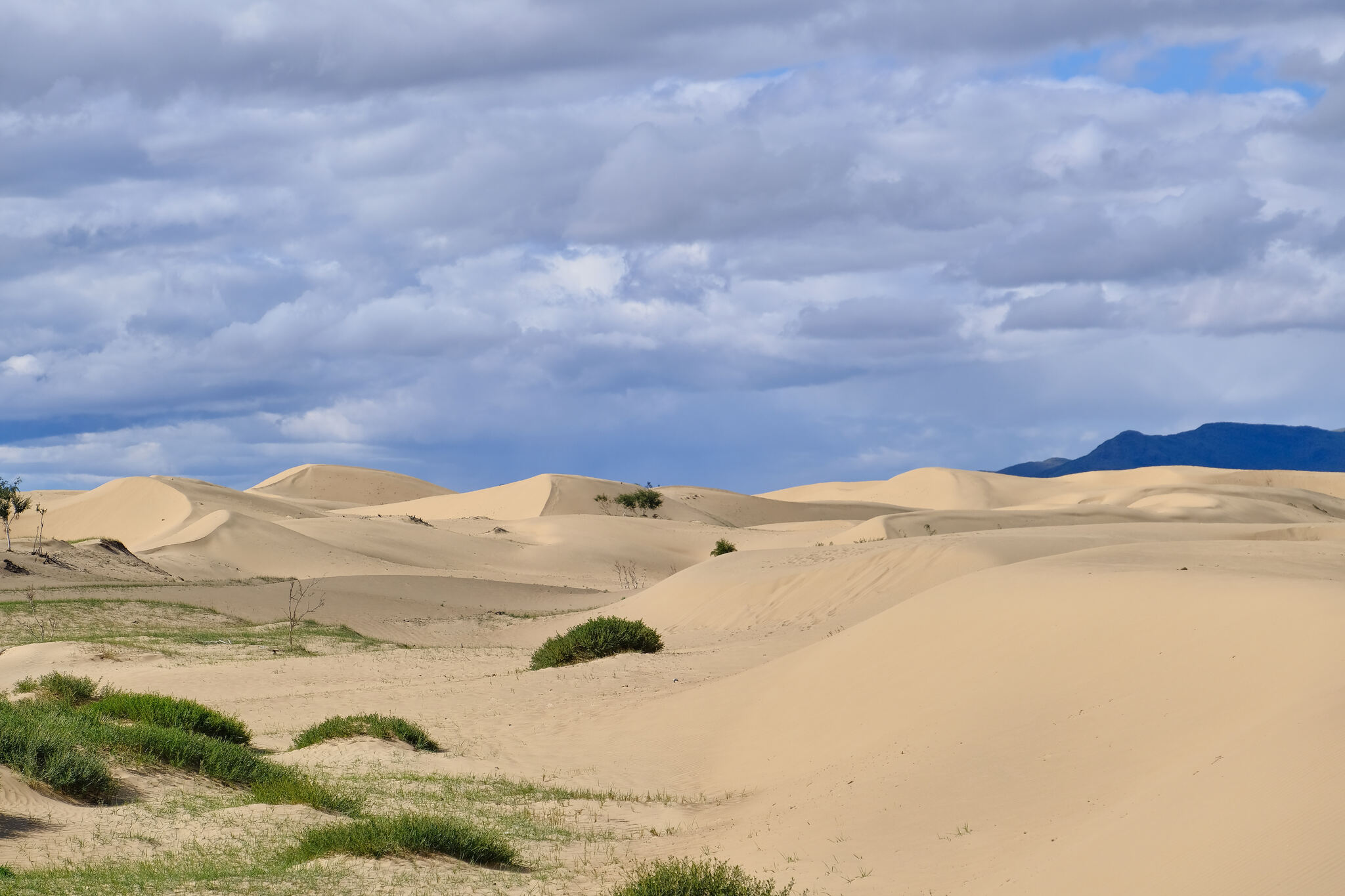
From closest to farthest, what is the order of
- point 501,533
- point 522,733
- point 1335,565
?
point 522,733 < point 1335,565 < point 501,533

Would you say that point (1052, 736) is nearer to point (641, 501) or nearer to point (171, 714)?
point (171, 714)

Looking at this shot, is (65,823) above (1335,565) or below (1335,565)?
below

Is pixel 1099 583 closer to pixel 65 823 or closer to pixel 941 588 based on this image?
pixel 941 588

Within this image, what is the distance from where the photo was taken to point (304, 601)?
3428cm

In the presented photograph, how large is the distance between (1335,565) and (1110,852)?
14.1 meters

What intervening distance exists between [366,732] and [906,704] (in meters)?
6.27

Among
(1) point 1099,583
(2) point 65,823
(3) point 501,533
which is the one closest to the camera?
(2) point 65,823

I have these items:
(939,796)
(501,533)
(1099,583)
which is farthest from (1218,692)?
(501,533)

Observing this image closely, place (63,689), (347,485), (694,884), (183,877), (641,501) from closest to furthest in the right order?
1. (694,884)
2. (183,877)
3. (63,689)
4. (641,501)
5. (347,485)

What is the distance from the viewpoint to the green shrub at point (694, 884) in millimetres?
6770

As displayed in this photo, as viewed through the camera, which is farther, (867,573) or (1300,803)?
(867,573)

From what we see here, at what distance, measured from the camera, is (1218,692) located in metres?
8.96

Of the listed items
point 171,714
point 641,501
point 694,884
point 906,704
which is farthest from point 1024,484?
point 694,884

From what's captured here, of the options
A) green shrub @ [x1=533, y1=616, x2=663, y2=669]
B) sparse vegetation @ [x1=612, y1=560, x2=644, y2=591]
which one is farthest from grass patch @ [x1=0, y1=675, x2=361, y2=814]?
sparse vegetation @ [x1=612, y1=560, x2=644, y2=591]
